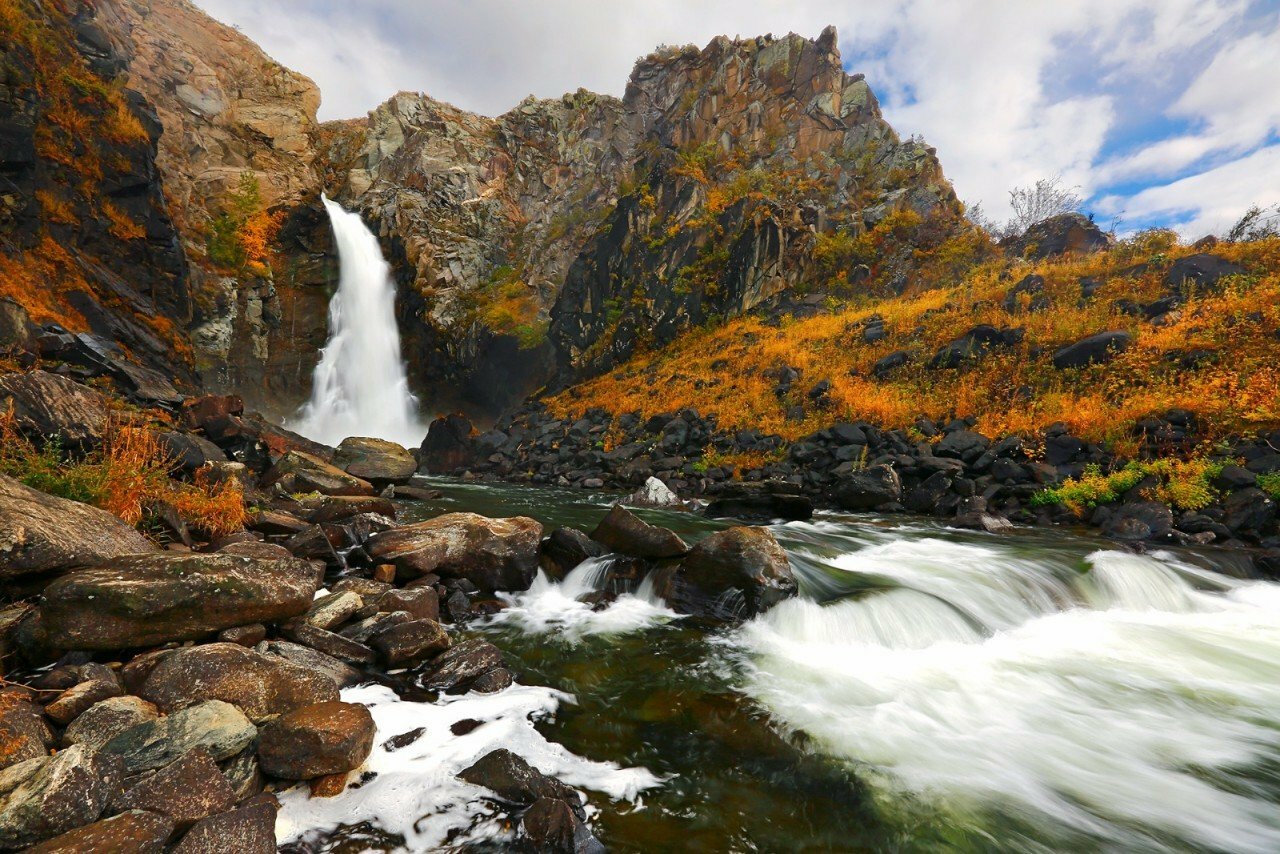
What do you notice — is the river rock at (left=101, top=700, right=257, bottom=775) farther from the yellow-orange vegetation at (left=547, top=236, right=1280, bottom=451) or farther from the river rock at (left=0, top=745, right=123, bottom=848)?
the yellow-orange vegetation at (left=547, top=236, right=1280, bottom=451)

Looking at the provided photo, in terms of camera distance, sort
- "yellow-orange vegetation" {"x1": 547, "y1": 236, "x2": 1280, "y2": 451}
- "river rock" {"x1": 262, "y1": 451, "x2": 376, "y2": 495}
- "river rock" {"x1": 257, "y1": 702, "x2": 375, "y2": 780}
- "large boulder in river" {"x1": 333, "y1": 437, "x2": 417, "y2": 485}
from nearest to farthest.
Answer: "river rock" {"x1": 257, "y1": 702, "x2": 375, "y2": 780} → "river rock" {"x1": 262, "y1": 451, "x2": 376, "y2": 495} → "yellow-orange vegetation" {"x1": 547, "y1": 236, "x2": 1280, "y2": 451} → "large boulder in river" {"x1": 333, "y1": 437, "x2": 417, "y2": 485}

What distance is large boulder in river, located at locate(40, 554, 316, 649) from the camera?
156 inches

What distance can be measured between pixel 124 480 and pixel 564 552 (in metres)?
5.70

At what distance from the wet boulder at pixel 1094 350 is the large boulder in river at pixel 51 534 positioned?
20.2m

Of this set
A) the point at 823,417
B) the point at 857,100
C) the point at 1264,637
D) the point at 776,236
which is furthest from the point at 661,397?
the point at 857,100

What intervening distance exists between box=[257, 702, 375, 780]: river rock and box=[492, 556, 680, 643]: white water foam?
3.00 metres

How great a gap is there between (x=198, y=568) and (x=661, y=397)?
67.5 ft

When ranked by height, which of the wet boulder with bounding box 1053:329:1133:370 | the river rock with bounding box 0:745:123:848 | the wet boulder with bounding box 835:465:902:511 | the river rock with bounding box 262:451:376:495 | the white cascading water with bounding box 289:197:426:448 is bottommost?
the river rock with bounding box 0:745:123:848

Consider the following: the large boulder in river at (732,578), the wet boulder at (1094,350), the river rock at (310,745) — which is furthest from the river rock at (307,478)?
the wet boulder at (1094,350)

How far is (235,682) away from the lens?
374 cm

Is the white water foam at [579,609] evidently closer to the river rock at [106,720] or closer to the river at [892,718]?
the river at [892,718]

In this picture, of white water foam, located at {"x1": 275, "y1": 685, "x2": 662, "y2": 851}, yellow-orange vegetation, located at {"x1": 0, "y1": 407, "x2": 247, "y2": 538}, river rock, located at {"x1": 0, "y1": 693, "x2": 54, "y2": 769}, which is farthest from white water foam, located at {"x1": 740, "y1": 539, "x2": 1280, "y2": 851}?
yellow-orange vegetation, located at {"x1": 0, "y1": 407, "x2": 247, "y2": 538}

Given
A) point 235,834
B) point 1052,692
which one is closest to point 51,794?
point 235,834

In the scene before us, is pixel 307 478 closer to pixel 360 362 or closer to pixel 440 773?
pixel 440 773
